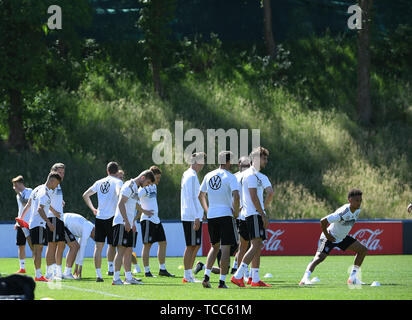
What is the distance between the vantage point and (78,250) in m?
16.1

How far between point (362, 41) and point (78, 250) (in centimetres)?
2384

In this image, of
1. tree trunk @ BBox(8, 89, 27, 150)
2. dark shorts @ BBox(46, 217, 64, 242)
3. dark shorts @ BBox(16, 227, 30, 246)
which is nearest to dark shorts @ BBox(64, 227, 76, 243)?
dark shorts @ BBox(46, 217, 64, 242)

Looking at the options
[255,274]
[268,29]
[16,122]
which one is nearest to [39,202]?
[255,274]

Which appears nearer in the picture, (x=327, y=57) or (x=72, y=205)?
(x=72, y=205)

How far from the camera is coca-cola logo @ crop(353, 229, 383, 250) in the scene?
24.8 metres

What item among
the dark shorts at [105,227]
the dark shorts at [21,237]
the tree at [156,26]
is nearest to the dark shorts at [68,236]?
the dark shorts at [105,227]

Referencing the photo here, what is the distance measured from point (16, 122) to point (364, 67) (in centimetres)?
1556

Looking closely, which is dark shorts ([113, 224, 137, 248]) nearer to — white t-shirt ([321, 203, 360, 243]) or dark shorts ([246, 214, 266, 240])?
dark shorts ([246, 214, 266, 240])

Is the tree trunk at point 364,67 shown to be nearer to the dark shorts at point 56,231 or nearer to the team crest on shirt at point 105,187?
the team crest on shirt at point 105,187

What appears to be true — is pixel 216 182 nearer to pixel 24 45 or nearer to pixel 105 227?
pixel 105 227

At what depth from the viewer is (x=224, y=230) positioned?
43.2 feet

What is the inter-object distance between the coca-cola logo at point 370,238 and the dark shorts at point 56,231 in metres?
11.8
